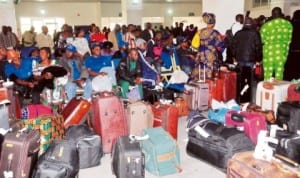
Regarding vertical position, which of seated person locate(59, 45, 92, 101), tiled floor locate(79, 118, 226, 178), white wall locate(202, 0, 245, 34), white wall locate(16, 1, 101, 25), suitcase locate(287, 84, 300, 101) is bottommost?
tiled floor locate(79, 118, 226, 178)

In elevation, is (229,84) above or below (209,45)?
below

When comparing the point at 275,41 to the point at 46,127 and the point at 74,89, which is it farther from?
the point at 46,127

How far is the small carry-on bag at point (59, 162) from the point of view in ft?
8.09

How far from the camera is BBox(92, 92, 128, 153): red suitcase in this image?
131 inches

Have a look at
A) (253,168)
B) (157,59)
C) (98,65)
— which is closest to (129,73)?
(98,65)

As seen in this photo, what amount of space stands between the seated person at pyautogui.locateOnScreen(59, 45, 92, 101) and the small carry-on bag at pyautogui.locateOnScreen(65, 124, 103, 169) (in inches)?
57.3

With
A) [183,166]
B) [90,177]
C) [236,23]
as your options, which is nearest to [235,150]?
[183,166]

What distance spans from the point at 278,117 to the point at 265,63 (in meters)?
1.91

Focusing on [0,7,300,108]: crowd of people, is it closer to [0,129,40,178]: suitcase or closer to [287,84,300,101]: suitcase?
[287,84,300,101]: suitcase

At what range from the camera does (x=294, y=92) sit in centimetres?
408

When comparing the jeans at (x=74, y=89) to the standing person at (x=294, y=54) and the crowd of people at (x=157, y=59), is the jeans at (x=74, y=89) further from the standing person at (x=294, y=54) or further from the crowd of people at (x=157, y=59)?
the standing person at (x=294, y=54)

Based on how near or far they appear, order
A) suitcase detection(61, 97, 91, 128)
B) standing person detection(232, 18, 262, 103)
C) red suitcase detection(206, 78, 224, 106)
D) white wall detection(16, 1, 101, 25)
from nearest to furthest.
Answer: suitcase detection(61, 97, 91, 128) → red suitcase detection(206, 78, 224, 106) → standing person detection(232, 18, 262, 103) → white wall detection(16, 1, 101, 25)

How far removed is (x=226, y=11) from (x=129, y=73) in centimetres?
337

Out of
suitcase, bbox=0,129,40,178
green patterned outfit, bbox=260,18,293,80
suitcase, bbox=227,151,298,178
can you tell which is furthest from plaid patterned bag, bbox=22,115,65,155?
green patterned outfit, bbox=260,18,293,80
